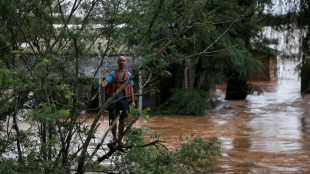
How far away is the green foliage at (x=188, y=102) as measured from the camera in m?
18.5

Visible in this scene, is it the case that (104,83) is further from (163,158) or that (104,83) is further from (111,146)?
(163,158)

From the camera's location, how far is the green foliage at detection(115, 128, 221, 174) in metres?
7.01

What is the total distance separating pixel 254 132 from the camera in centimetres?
1400

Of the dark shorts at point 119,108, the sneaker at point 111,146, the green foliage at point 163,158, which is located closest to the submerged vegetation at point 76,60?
the green foliage at point 163,158

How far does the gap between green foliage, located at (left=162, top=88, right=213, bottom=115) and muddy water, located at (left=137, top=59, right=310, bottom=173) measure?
44 centimetres

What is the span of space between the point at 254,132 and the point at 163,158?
287 inches

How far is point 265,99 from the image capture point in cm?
2558

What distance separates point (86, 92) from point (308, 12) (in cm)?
1206

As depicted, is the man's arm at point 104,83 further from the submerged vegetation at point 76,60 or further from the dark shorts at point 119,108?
the dark shorts at point 119,108

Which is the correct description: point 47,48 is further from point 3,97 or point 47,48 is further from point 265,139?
point 265,139

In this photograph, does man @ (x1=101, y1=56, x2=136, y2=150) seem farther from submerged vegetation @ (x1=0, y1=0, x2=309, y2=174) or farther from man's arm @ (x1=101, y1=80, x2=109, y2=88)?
submerged vegetation @ (x1=0, y1=0, x2=309, y2=174)

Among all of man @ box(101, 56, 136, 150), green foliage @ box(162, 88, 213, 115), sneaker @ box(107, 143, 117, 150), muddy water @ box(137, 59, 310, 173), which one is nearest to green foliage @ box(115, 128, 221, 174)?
sneaker @ box(107, 143, 117, 150)

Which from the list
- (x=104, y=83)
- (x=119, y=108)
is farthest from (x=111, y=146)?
(x=119, y=108)

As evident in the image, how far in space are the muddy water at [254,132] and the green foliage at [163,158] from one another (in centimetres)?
145
